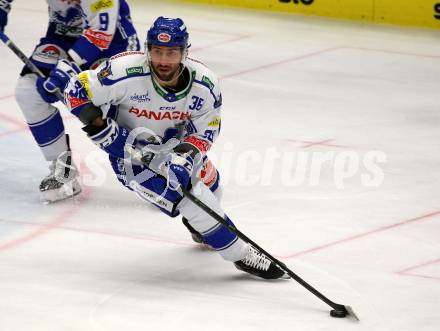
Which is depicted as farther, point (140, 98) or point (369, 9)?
point (369, 9)

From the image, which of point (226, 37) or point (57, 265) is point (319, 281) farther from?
point (226, 37)

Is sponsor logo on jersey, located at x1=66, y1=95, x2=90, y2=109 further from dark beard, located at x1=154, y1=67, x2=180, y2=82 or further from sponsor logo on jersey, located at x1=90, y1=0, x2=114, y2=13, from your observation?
sponsor logo on jersey, located at x1=90, y1=0, x2=114, y2=13

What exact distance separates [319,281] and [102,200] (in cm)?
151

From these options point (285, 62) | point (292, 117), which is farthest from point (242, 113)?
point (285, 62)

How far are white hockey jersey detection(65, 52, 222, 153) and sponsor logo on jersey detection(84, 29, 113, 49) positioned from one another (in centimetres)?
65

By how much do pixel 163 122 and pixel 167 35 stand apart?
18.1 inches

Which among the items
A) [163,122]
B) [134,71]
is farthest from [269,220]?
[134,71]

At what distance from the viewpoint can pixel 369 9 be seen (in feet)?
31.2

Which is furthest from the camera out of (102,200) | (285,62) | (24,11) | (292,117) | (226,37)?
(24,11)

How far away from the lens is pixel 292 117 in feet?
23.9

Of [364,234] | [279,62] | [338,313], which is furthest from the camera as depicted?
[279,62]

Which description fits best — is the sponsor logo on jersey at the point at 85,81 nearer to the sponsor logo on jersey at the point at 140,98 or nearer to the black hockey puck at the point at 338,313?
the sponsor logo on jersey at the point at 140,98

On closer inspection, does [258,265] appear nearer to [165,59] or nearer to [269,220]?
[269,220]

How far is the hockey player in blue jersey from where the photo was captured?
5531 mm
